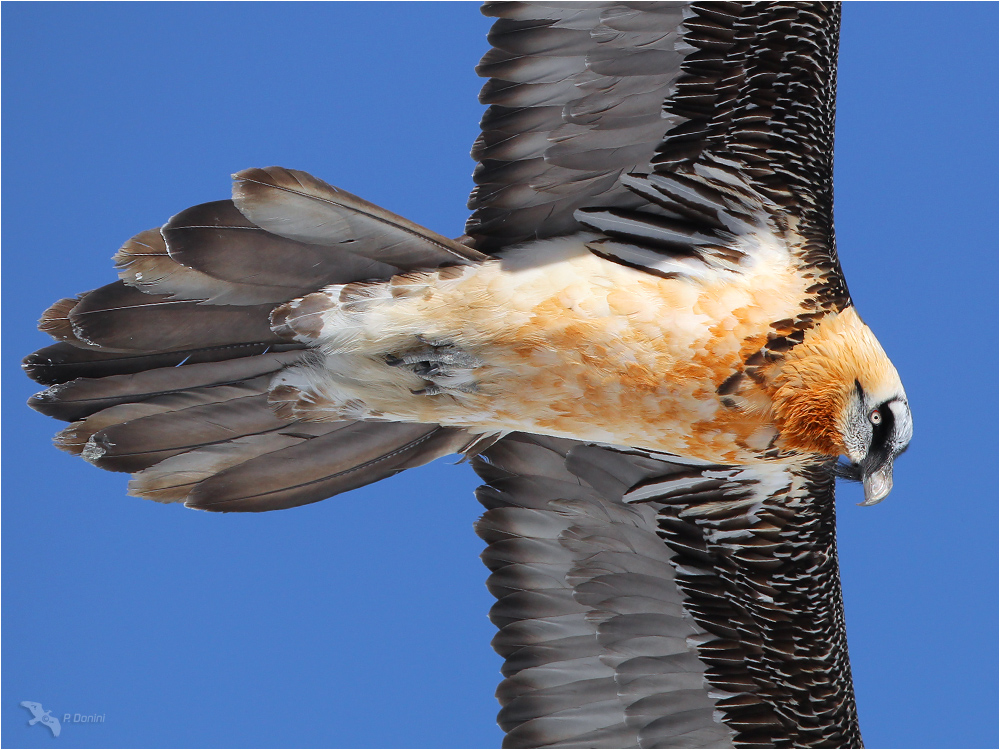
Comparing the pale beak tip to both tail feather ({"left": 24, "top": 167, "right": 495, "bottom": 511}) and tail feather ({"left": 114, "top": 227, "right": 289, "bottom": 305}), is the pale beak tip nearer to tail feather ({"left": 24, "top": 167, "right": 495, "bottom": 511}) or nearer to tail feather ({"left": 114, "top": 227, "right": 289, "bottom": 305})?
tail feather ({"left": 24, "top": 167, "right": 495, "bottom": 511})

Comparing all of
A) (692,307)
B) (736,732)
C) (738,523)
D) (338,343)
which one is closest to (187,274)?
(338,343)

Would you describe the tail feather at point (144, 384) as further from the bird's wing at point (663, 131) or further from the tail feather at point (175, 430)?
the bird's wing at point (663, 131)

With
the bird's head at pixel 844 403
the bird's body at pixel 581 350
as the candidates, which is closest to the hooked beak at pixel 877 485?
the bird's head at pixel 844 403

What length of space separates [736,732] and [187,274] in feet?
10.9

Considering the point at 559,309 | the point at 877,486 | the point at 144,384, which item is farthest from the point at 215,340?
the point at 877,486

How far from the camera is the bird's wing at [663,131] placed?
13.7ft

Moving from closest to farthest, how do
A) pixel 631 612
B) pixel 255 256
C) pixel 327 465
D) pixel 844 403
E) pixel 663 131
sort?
1. pixel 844 403
2. pixel 255 256
3. pixel 663 131
4. pixel 327 465
5. pixel 631 612

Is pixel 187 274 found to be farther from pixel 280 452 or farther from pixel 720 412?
pixel 720 412

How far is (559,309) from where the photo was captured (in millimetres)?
4305

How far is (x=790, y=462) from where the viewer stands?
4.41 m

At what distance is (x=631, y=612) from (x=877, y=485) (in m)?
1.50

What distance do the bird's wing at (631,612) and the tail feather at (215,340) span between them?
3.66 feet

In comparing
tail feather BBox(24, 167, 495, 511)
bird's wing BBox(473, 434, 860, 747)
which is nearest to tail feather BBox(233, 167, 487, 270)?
tail feather BBox(24, 167, 495, 511)

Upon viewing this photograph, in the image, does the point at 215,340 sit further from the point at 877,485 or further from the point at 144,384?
the point at 877,485
